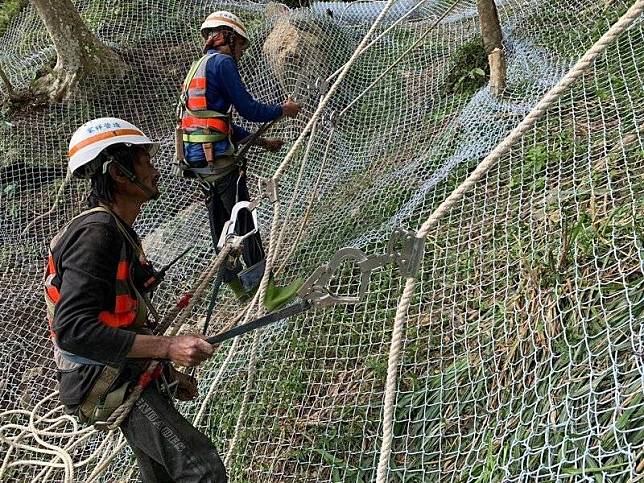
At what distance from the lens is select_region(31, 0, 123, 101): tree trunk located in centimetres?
472

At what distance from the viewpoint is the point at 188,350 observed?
4.80 ft

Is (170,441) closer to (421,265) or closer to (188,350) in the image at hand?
(188,350)

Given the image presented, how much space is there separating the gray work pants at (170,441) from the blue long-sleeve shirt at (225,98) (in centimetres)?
143

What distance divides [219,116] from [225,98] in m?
0.09

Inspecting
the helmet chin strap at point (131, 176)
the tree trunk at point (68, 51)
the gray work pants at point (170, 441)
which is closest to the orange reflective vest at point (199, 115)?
the helmet chin strap at point (131, 176)

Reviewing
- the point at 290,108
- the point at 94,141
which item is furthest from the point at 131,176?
the point at 290,108

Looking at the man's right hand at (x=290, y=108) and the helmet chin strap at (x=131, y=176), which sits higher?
the helmet chin strap at (x=131, y=176)

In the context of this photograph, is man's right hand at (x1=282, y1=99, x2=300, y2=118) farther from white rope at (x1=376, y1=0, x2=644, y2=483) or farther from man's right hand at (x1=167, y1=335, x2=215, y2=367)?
man's right hand at (x1=167, y1=335, x2=215, y2=367)

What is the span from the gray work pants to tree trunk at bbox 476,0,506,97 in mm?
2709

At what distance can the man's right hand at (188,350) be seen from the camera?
1.46 m

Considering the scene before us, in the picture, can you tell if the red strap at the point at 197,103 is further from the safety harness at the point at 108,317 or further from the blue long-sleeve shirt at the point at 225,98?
the safety harness at the point at 108,317

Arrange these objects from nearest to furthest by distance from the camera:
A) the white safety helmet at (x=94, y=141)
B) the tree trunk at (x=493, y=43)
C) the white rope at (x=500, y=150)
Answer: the white rope at (x=500, y=150), the white safety helmet at (x=94, y=141), the tree trunk at (x=493, y=43)

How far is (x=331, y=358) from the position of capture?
2.52 m

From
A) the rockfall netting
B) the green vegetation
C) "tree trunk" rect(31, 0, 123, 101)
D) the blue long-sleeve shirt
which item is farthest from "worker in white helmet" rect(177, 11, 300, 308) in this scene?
"tree trunk" rect(31, 0, 123, 101)
